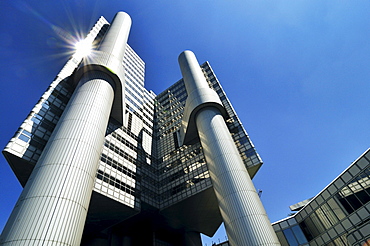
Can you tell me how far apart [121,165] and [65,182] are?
1740 cm

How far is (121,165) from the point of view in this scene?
3419cm

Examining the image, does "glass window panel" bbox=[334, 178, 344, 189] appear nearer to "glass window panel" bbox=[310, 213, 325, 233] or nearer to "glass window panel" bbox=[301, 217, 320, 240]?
"glass window panel" bbox=[310, 213, 325, 233]

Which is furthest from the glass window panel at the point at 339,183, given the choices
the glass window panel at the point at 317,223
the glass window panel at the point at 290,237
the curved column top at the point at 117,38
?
the curved column top at the point at 117,38

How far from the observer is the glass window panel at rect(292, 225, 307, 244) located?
25359 millimetres

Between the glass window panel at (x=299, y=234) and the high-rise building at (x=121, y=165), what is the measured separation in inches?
350

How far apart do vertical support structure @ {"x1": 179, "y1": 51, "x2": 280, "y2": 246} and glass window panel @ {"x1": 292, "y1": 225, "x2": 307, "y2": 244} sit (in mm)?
8778

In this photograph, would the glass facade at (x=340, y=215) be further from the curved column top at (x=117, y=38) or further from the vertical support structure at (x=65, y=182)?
the curved column top at (x=117, y=38)

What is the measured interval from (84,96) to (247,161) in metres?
28.2

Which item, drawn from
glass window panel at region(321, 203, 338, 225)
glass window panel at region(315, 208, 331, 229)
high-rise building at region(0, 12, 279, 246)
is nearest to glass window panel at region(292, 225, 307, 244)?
glass window panel at region(315, 208, 331, 229)

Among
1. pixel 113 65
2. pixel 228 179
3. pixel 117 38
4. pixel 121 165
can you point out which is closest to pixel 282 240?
pixel 228 179

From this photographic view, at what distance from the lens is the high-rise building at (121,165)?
54.3 ft

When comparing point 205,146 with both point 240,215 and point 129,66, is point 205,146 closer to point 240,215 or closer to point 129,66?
point 240,215

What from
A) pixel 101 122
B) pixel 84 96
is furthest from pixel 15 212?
pixel 84 96

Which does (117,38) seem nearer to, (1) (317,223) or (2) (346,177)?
(2) (346,177)
